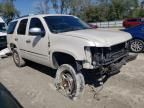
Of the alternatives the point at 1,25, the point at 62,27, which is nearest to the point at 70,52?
the point at 62,27

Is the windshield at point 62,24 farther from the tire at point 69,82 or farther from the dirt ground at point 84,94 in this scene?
the dirt ground at point 84,94

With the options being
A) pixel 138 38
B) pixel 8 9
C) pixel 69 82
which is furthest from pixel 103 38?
pixel 8 9

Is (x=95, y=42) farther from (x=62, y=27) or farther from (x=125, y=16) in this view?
(x=125, y=16)

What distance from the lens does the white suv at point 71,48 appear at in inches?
185

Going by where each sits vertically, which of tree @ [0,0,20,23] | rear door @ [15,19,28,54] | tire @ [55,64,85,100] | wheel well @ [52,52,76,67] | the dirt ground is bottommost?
the dirt ground

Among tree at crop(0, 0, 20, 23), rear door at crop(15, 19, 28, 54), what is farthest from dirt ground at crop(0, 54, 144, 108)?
tree at crop(0, 0, 20, 23)

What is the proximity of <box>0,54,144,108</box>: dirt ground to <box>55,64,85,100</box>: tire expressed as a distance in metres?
0.16

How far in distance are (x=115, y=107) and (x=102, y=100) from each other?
45 cm

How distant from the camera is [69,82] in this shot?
17.2 ft

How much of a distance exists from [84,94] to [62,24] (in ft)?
6.84

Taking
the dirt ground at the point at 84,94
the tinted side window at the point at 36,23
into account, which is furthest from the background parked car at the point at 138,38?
the tinted side window at the point at 36,23

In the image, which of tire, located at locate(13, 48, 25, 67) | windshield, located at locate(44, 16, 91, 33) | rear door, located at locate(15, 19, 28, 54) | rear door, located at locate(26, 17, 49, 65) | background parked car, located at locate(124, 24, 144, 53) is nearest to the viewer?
windshield, located at locate(44, 16, 91, 33)

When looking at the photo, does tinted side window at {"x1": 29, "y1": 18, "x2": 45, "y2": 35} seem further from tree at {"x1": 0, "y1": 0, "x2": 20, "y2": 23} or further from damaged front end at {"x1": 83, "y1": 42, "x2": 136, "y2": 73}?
tree at {"x1": 0, "y1": 0, "x2": 20, "y2": 23}

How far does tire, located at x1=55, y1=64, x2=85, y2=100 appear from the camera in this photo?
5.03 m
